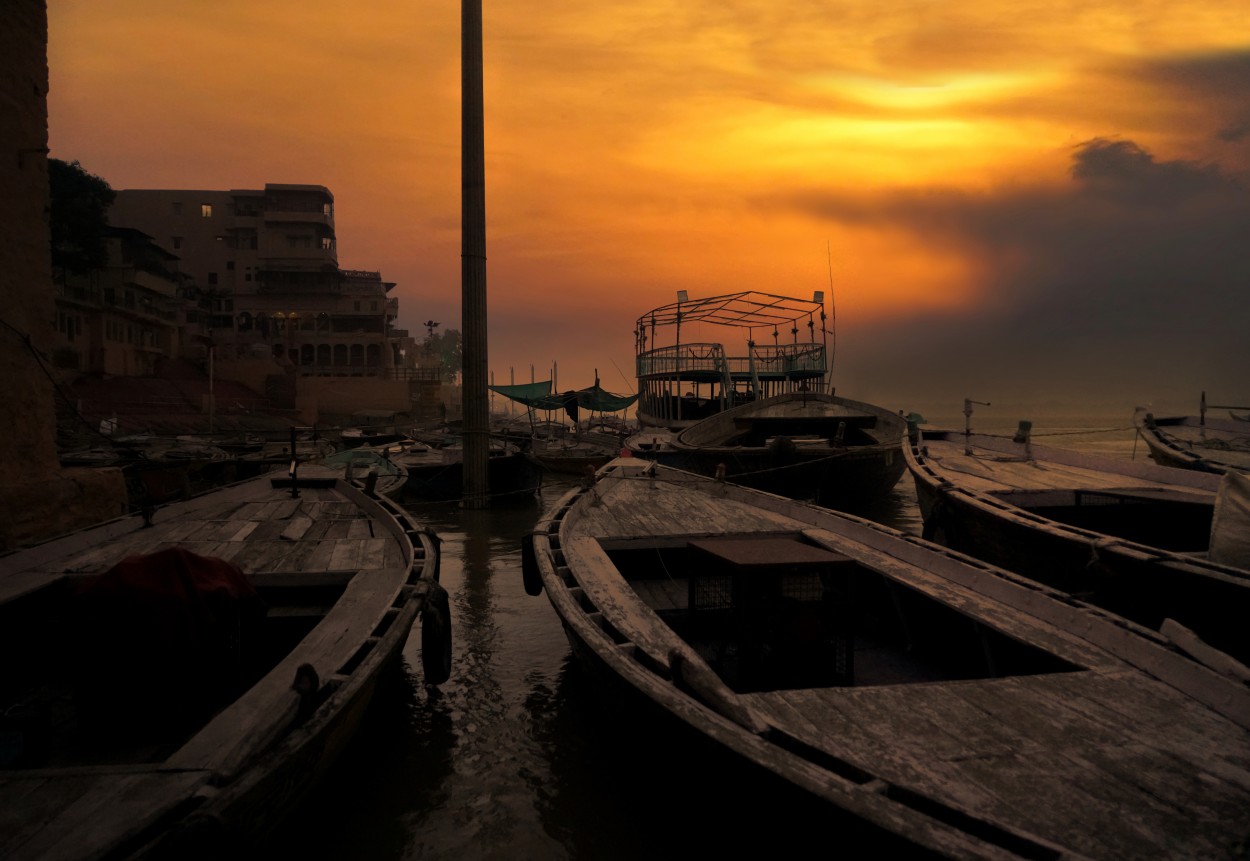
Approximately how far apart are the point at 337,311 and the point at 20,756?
2697 inches

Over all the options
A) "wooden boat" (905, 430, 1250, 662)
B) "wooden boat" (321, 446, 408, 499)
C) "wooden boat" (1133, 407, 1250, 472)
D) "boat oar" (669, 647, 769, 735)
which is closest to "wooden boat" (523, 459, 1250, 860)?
"boat oar" (669, 647, 769, 735)

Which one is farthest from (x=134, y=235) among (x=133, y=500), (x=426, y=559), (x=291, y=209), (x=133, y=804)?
(x=133, y=804)

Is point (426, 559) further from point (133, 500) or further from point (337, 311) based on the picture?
point (337, 311)

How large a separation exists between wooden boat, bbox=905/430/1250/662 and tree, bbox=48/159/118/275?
1990 inches

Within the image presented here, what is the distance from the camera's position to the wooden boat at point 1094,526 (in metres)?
6.07

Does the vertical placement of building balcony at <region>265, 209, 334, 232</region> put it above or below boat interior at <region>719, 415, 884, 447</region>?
above

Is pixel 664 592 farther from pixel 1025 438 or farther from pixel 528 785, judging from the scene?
pixel 1025 438

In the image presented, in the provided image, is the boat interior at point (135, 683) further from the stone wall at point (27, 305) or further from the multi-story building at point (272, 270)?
the multi-story building at point (272, 270)

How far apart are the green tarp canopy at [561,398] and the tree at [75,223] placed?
97.5ft

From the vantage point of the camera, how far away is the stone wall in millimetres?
7859

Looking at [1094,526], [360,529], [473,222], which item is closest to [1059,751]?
[360,529]

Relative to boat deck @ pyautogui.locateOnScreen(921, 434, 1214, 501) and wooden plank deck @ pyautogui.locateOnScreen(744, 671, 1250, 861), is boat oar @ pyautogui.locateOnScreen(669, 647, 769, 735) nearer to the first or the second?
wooden plank deck @ pyautogui.locateOnScreen(744, 671, 1250, 861)

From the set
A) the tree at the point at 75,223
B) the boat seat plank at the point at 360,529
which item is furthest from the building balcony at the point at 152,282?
the boat seat plank at the point at 360,529

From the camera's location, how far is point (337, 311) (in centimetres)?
6656
